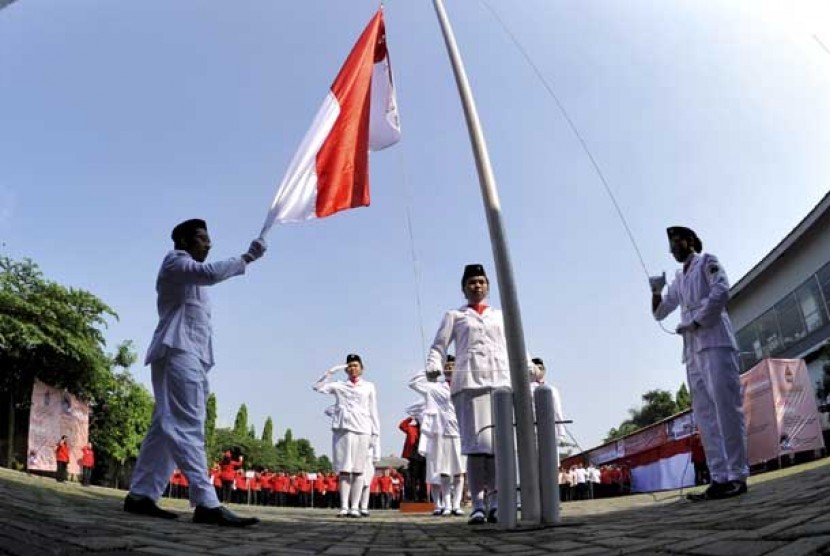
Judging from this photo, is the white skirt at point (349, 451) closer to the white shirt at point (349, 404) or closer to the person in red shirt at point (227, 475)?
the white shirt at point (349, 404)

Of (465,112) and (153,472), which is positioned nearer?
(153,472)

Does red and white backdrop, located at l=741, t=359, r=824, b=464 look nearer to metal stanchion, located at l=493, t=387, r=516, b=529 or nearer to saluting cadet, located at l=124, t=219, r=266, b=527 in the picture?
metal stanchion, located at l=493, t=387, r=516, b=529

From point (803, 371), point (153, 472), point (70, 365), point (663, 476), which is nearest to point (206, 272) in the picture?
point (153, 472)

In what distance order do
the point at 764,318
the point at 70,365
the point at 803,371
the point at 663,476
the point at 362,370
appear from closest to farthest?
the point at 362,370 < the point at 803,371 < the point at 663,476 < the point at 70,365 < the point at 764,318

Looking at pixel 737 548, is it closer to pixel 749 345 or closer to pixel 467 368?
pixel 467 368

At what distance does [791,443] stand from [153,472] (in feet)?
42.1

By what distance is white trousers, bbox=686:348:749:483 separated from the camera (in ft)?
17.5

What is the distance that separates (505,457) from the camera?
4473 mm

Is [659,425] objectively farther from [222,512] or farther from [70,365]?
[70,365]

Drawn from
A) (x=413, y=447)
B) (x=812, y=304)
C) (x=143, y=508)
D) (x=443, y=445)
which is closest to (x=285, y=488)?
(x=413, y=447)

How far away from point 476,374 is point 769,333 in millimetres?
29680

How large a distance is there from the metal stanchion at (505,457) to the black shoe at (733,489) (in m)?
2.00

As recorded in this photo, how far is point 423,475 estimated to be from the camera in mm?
15570

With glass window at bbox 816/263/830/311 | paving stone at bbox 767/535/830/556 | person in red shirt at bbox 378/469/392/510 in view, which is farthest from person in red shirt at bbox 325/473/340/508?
paving stone at bbox 767/535/830/556
